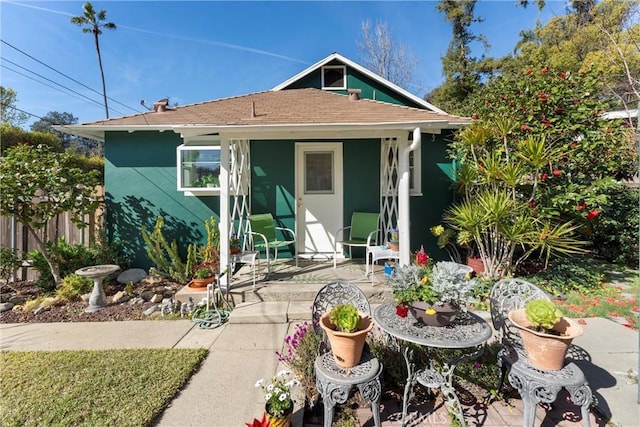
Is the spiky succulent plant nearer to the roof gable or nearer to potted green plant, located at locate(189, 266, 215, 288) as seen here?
potted green plant, located at locate(189, 266, 215, 288)

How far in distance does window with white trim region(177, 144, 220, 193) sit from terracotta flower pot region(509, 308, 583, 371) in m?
4.97

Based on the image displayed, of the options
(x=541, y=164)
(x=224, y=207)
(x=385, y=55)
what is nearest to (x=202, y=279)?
(x=224, y=207)

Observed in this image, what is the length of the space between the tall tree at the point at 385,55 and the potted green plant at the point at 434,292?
13988 mm

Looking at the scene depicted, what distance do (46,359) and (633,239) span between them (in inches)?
348

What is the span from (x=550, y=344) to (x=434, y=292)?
0.70m

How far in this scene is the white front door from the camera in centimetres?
557

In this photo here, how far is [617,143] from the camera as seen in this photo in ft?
13.9

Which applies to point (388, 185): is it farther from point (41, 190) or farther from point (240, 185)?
point (41, 190)

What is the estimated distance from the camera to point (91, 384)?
2.29 metres

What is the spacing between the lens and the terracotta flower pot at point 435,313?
1.89 meters

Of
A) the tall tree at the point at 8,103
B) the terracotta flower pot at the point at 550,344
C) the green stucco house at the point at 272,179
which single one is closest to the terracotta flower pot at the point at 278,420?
the terracotta flower pot at the point at 550,344

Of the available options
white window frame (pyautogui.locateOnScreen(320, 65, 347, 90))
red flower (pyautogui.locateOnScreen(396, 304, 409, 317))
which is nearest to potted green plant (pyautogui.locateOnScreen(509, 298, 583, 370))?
red flower (pyautogui.locateOnScreen(396, 304, 409, 317))

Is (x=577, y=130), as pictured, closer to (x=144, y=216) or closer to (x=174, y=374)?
(x=174, y=374)

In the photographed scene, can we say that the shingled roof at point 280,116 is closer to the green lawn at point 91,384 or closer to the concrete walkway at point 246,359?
the concrete walkway at point 246,359
